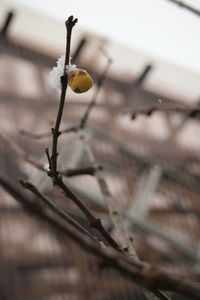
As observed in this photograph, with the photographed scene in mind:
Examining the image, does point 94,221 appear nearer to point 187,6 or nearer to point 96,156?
point 187,6

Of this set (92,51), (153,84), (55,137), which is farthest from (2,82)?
(55,137)

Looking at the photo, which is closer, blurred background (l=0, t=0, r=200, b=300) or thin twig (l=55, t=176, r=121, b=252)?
thin twig (l=55, t=176, r=121, b=252)

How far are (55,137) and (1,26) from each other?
12.4 feet

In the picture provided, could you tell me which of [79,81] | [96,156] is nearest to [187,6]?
[79,81]

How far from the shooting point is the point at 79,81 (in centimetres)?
72

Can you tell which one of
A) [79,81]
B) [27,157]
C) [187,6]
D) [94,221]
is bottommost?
[94,221]

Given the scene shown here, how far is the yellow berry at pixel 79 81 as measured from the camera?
717 millimetres

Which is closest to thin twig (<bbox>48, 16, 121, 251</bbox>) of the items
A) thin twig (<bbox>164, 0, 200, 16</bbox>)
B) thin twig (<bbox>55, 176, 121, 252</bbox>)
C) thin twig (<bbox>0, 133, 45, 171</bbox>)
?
thin twig (<bbox>55, 176, 121, 252</bbox>)

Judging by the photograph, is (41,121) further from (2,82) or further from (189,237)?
(189,237)

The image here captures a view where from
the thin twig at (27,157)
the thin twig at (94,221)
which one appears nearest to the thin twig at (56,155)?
the thin twig at (94,221)

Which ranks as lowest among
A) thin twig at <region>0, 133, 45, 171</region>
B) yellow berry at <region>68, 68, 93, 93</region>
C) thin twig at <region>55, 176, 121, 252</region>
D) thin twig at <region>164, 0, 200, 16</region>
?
thin twig at <region>55, 176, 121, 252</region>

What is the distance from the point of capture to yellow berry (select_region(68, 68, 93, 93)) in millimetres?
717

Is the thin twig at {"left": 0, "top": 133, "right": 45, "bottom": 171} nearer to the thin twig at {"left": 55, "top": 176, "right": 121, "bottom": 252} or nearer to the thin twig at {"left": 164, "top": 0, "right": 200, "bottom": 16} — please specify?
the thin twig at {"left": 55, "top": 176, "right": 121, "bottom": 252}

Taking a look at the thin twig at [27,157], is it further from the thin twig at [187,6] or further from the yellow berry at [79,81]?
the thin twig at [187,6]
